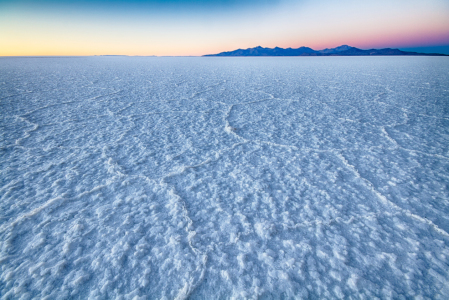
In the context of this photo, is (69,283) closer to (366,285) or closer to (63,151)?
(366,285)

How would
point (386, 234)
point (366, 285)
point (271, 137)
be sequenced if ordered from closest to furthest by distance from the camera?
point (366, 285) < point (386, 234) < point (271, 137)

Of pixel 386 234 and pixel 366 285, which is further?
pixel 386 234

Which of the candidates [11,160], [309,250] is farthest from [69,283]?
[11,160]

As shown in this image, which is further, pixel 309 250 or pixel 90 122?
pixel 90 122

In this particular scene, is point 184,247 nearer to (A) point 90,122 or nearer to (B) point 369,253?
(B) point 369,253

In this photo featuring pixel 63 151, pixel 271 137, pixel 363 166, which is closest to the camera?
pixel 363 166

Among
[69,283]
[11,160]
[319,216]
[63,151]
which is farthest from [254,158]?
[11,160]
